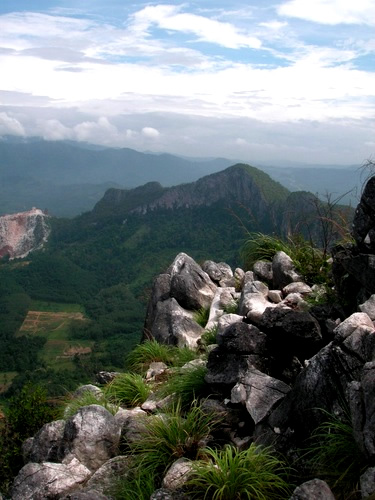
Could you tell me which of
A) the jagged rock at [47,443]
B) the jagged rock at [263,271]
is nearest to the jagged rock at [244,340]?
the jagged rock at [47,443]

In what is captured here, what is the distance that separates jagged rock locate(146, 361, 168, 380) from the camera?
10278 mm

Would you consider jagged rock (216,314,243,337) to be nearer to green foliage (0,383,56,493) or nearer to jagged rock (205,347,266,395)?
jagged rock (205,347,266,395)

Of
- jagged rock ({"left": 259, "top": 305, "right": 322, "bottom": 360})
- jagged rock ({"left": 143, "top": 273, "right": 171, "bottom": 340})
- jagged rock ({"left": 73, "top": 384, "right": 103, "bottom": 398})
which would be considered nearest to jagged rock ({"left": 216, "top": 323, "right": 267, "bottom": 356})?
jagged rock ({"left": 259, "top": 305, "right": 322, "bottom": 360})

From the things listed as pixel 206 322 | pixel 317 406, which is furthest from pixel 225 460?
pixel 206 322

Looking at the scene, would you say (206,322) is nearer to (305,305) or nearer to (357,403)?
(305,305)

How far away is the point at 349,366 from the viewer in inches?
243

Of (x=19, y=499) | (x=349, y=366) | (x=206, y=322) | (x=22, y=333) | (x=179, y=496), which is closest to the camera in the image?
(x=179, y=496)

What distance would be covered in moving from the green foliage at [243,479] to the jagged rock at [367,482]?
3.19 ft

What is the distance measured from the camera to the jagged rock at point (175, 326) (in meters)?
12.4

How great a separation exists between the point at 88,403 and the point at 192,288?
20.2 feet

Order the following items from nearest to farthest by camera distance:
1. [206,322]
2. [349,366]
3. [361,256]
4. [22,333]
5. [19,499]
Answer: [349,366]
[19,499]
[361,256]
[206,322]
[22,333]

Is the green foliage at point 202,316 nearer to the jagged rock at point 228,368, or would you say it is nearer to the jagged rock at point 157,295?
the jagged rock at point 157,295

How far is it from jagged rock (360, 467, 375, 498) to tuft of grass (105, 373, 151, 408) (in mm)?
4883

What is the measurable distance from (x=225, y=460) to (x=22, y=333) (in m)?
125
